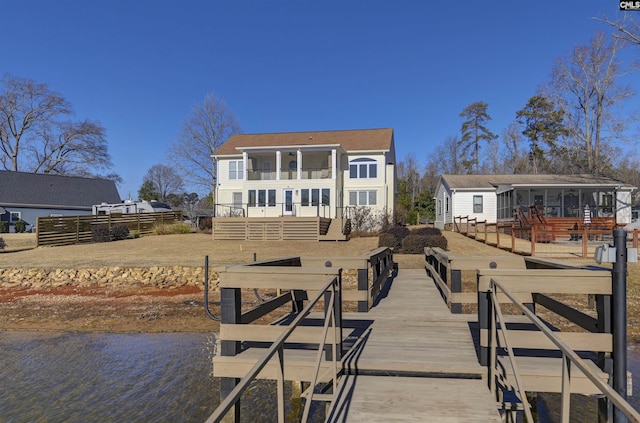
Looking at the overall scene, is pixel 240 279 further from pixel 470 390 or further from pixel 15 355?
pixel 15 355

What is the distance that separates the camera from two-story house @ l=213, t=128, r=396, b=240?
1163 inches

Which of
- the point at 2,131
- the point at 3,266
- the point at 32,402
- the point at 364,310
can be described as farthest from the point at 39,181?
the point at 364,310

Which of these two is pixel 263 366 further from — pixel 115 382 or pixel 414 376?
pixel 115 382

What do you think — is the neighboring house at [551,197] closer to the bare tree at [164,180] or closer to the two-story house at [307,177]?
the two-story house at [307,177]

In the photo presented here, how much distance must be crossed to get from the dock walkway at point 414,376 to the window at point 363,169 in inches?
1018

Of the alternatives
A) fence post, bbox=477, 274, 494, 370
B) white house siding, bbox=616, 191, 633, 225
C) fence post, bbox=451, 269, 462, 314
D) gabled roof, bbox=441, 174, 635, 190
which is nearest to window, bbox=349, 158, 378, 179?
gabled roof, bbox=441, 174, 635, 190

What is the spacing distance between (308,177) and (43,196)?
3115 centimetres

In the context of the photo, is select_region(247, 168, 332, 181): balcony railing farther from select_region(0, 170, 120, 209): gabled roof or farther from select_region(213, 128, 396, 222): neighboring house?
select_region(0, 170, 120, 209): gabled roof

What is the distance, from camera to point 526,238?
23734 mm

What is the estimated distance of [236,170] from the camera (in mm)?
33438

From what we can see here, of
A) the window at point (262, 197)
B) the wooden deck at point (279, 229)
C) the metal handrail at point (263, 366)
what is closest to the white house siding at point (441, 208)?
Answer: the wooden deck at point (279, 229)

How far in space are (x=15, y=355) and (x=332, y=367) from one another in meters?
7.85

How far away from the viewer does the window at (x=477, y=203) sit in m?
32.3

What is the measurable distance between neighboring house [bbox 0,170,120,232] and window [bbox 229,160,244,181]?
21194mm
